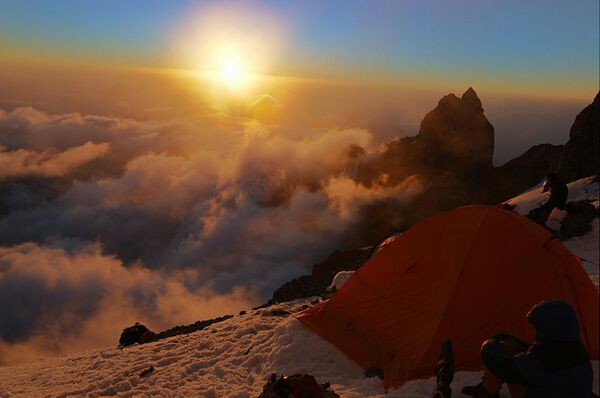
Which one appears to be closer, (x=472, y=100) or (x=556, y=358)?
(x=556, y=358)

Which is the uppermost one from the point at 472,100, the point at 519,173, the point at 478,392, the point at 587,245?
the point at 472,100

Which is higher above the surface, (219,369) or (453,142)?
(453,142)

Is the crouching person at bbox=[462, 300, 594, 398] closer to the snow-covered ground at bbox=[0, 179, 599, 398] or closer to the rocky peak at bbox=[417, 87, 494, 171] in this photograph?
the snow-covered ground at bbox=[0, 179, 599, 398]

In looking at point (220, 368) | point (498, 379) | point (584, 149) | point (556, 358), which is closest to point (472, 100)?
point (584, 149)

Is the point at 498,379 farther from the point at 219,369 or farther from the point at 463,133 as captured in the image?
the point at 463,133

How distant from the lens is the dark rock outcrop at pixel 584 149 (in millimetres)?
38734

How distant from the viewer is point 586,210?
17.8 meters

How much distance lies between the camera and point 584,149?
3962 cm

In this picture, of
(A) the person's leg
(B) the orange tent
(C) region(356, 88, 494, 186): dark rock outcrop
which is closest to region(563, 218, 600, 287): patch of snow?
(B) the orange tent

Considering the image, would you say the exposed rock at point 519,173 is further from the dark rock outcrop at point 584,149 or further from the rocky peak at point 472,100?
the rocky peak at point 472,100

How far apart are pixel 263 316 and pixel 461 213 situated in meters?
7.11

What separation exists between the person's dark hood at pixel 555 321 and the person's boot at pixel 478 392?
1.71 meters

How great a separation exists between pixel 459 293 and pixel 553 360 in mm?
3702

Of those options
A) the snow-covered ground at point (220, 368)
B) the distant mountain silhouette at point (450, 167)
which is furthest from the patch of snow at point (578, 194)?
the distant mountain silhouette at point (450, 167)
